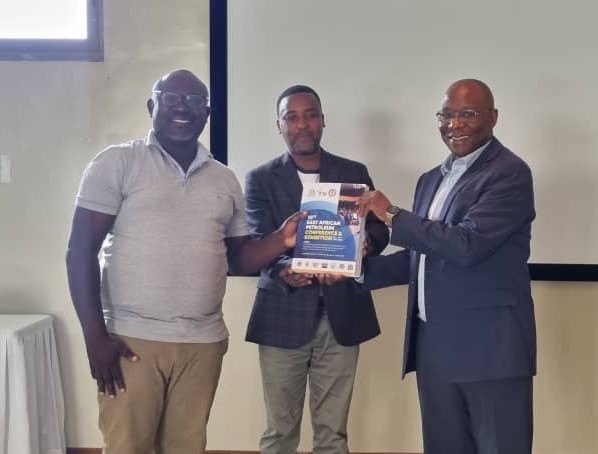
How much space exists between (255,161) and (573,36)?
4.93 feet

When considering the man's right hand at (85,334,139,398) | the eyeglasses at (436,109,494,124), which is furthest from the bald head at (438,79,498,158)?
the man's right hand at (85,334,139,398)

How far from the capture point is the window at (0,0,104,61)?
276cm

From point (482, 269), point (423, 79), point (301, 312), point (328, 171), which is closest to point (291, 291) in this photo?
point (301, 312)

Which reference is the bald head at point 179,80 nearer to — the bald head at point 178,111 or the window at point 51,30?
the bald head at point 178,111

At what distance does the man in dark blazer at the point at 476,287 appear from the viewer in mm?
1754

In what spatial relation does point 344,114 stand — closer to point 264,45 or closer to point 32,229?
point 264,45

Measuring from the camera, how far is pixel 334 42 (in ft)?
8.89

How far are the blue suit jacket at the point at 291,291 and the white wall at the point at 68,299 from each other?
578mm

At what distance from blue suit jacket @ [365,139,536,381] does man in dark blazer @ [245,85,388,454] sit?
0.37 metres

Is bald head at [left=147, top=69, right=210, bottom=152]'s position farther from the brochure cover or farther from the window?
the window

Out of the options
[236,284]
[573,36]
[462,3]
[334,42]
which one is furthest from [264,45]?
[573,36]

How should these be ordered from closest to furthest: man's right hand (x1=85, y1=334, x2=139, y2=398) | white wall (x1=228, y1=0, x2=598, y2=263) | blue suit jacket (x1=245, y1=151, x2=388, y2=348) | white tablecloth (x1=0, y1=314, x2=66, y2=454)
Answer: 1. man's right hand (x1=85, y1=334, x2=139, y2=398)
2. blue suit jacket (x1=245, y1=151, x2=388, y2=348)
3. white tablecloth (x1=0, y1=314, x2=66, y2=454)
4. white wall (x1=228, y1=0, x2=598, y2=263)

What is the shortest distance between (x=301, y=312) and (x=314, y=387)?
1.06 ft

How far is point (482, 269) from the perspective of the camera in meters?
1.80
